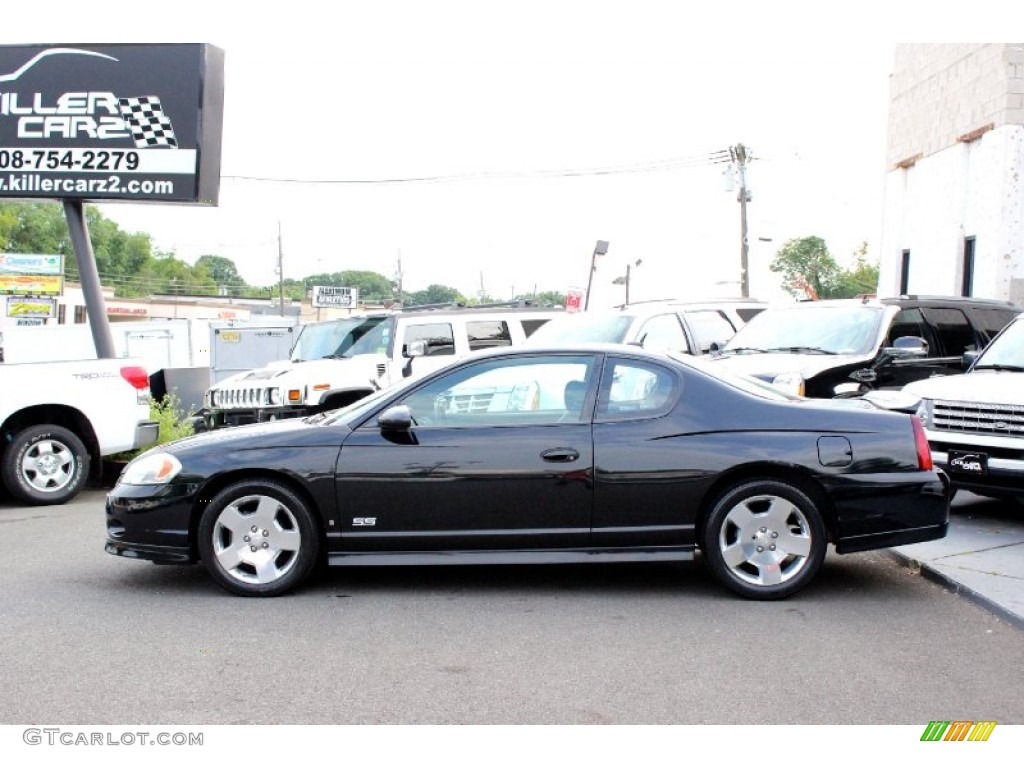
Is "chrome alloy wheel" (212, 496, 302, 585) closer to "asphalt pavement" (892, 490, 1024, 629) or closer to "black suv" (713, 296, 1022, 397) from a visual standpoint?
"asphalt pavement" (892, 490, 1024, 629)

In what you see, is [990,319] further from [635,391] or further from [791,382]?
[635,391]

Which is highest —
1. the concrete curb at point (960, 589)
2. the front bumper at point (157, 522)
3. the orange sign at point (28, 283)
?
the orange sign at point (28, 283)

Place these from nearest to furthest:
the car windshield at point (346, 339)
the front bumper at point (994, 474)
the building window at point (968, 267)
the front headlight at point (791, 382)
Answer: the front bumper at point (994, 474), the front headlight at point (791, 382), the car windshield at point (346, 339), the building window at point (968, 267)

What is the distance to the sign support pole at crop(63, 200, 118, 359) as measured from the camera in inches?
544

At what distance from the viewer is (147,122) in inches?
533

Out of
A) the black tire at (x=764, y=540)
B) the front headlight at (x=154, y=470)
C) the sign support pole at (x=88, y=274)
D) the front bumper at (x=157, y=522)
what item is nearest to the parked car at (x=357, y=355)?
the sign support pole at (x=88, y=274)

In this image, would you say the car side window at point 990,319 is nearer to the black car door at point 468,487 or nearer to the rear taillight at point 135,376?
the black car door at point 468,487

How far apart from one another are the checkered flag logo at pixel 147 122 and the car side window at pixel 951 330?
9820mm

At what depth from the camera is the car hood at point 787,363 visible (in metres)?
9.42

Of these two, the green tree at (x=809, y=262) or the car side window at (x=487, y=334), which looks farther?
the green tree at (x=809, y=262)

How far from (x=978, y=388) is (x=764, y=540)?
122 inches

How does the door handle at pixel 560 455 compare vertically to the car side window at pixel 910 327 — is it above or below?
below
